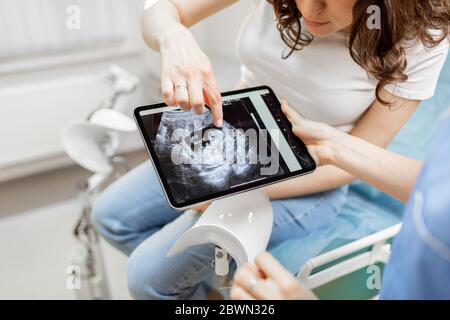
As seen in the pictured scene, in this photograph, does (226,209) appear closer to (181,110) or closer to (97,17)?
(181,110)

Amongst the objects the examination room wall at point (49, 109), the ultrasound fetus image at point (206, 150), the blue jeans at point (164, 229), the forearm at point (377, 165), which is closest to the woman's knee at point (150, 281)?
the blue jeans at point (164, 229)

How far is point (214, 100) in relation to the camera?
2.23ft

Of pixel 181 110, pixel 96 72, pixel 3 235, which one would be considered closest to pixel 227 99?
pixel 181 110

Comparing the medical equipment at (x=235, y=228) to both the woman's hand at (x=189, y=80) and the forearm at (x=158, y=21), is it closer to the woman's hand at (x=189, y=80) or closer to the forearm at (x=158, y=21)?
the woman's hand at (x=189, y=80)

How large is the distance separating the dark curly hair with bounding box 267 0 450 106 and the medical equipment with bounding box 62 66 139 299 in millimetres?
518

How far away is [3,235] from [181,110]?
3.93 feet

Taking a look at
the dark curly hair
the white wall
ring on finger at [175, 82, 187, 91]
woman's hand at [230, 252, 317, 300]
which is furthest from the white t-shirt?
the white wall

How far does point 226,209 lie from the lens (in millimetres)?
685

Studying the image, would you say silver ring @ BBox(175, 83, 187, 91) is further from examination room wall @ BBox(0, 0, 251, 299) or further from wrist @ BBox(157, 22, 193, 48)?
examination room wall @ BBox(0, 0, 251, 299)

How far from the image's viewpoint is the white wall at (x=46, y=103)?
1596mm

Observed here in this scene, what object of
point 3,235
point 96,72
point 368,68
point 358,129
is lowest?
point 3,235

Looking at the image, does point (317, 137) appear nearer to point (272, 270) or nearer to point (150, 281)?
point (272, 270)

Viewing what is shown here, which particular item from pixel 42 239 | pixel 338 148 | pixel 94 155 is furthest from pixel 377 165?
pixel 42 239

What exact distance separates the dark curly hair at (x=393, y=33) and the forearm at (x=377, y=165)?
12 cm
